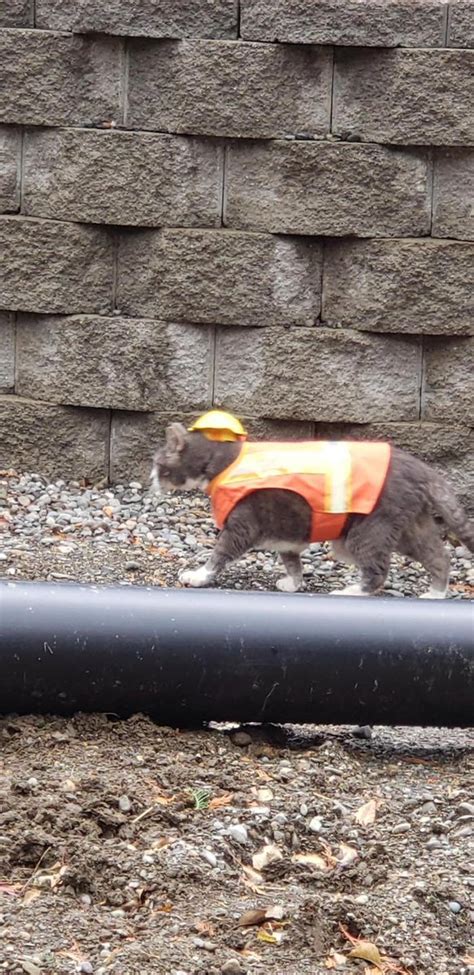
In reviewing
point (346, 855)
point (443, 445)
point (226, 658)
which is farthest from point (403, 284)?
point (346, 855)

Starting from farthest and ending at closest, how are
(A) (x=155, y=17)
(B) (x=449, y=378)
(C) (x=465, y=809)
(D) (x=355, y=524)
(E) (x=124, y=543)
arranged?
(B) (x=449, y=378) → (A) (x=155, y=17) → (E) (x=124, y=543) → (D) (x=355, y=524) → (C) (x=465, y=809)

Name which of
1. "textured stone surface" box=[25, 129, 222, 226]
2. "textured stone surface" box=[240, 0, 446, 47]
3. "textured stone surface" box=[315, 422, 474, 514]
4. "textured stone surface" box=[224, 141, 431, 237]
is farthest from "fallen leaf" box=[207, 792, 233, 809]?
"textured stone surface" box=[240, 0, 446, 47]

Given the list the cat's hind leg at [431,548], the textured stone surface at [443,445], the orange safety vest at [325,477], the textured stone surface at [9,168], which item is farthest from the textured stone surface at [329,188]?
the cat's hind leg at [431,548]

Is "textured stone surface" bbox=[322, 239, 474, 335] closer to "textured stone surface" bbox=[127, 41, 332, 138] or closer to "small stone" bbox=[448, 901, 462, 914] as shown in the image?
"textured stone surface" bbox=[127, 41, 332, 138]

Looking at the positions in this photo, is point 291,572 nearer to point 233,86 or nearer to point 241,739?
point 241,739

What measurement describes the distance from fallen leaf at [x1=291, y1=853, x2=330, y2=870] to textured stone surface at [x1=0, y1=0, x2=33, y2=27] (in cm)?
501

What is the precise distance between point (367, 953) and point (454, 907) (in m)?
0.33

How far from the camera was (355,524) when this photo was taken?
6348mm

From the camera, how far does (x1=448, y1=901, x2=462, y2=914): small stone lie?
11.7 feet

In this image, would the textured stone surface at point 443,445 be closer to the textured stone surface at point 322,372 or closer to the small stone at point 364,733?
the textured stone surface at point 322,372

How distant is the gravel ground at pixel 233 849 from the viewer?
10.8 ft

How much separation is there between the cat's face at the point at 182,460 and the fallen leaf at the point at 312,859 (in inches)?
121

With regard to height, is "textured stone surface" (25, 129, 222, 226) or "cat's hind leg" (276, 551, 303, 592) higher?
"textured stone surface" (25, 129, 222, 226)

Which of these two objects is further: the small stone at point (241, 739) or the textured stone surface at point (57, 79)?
the textured stone surface at point (57, 79)
